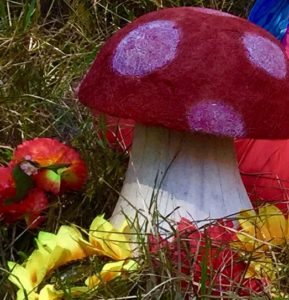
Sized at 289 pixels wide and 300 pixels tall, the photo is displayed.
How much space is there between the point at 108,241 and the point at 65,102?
2.01 feet

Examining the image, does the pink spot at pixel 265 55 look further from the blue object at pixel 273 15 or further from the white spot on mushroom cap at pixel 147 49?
the blue object at pixel 273 15

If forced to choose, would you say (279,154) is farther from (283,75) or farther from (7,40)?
(7,40)

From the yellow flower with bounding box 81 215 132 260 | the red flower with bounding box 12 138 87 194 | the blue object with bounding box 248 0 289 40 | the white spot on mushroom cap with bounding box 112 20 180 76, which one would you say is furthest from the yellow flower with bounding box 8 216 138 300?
the blue object with bounding box 248 0 289 40

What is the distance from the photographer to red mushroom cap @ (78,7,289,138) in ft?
3.38

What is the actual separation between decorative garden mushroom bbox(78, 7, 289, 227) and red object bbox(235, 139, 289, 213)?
0.11 metres

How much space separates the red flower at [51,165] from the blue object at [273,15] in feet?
1.38

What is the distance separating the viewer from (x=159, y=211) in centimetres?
109

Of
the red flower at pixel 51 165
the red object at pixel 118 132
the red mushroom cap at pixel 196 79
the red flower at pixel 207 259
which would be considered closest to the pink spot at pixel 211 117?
the red mushroom cap at pixel 196 79

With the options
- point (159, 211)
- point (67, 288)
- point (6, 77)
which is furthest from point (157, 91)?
point (6, 77)

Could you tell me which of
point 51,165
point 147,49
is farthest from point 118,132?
point 147,49

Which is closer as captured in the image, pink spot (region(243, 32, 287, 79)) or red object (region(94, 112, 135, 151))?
pink spot (region(243, 32, 287, 79))

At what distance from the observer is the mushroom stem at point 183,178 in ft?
3.59

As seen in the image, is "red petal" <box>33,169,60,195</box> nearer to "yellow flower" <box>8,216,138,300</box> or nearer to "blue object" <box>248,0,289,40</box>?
"yellow flower" <box>8,216,138,300</box>

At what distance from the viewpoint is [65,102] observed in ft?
5.37
